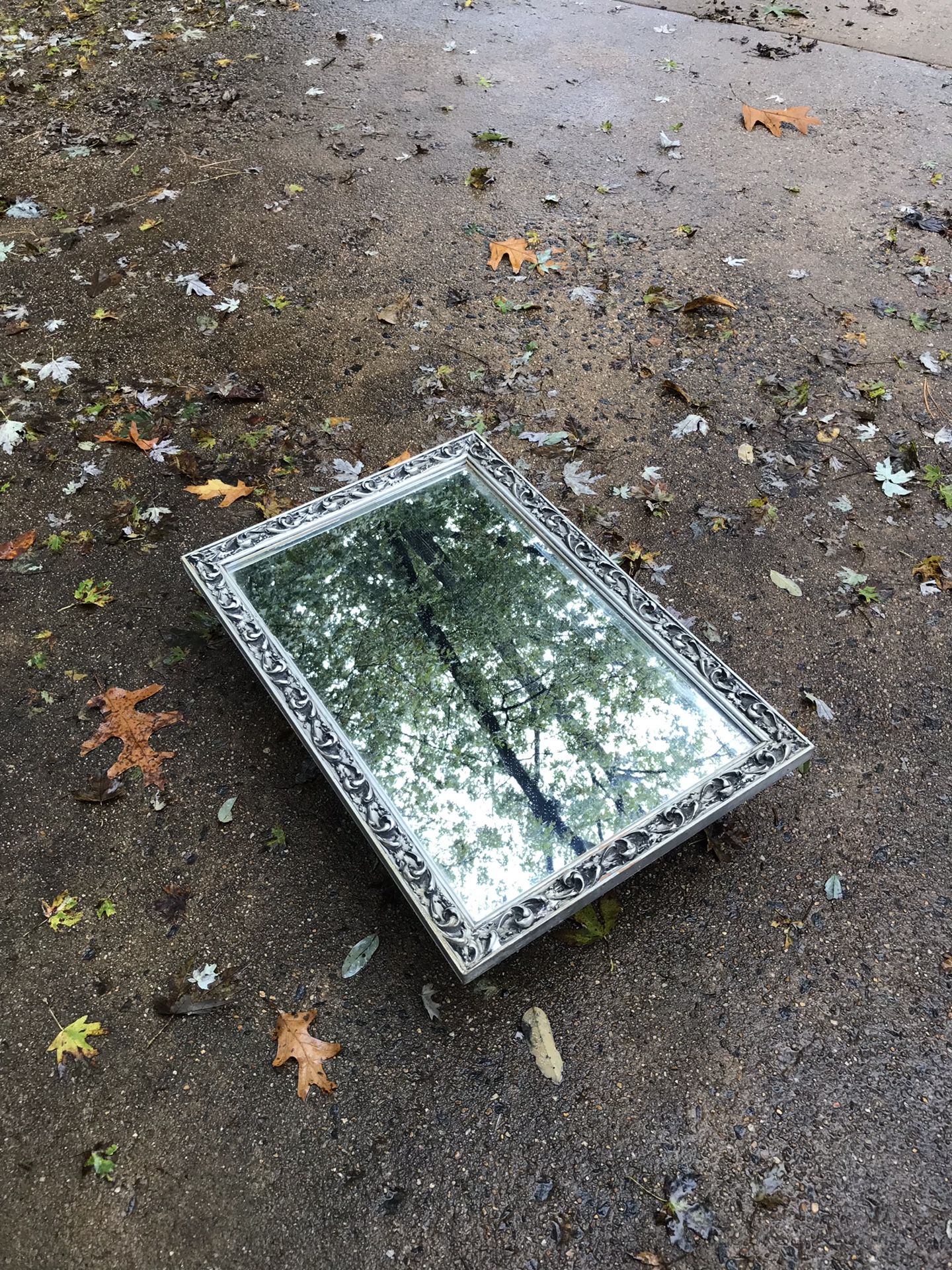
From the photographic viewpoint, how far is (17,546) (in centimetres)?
346

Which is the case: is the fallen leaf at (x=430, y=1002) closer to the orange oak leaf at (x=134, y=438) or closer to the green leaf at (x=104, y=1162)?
the green leaf at (x=104, y=1162)

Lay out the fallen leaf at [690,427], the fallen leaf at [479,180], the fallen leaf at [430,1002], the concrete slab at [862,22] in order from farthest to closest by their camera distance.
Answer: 1. the concrete slab at [862,22]
2. the fallen leaf at [479,180]
3. the fallen leaf at [690,427]
4. the fallen leaf at [430,1002]

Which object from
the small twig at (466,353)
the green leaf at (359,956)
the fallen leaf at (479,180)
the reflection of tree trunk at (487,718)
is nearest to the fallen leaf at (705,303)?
the small twig at (466,353)

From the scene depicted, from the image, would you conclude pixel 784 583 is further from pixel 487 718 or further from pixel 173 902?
pixel 173 902

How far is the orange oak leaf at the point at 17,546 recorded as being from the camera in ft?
11.2

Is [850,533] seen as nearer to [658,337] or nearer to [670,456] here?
[670,456]

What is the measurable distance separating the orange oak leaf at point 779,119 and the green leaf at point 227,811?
18.4 feet

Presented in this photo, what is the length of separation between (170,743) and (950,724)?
2.70 metres

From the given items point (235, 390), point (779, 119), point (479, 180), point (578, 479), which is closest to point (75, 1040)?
point (578, 479)

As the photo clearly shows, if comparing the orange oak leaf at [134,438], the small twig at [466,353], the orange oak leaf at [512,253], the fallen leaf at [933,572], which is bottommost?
the fallen leaf at [933,572]

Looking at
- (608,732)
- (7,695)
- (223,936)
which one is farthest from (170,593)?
(608,732)

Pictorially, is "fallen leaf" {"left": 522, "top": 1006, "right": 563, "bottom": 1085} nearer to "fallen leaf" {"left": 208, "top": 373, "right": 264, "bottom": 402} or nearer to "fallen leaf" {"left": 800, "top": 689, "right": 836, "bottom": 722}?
"fallen leaf" {"left": 800, "top": 689, "right": 836, "bottom": 722}

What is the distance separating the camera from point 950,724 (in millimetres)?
2994

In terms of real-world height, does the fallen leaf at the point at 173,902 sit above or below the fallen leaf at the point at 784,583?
below
